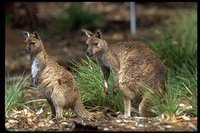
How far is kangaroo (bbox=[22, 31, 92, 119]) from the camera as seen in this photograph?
364 inches

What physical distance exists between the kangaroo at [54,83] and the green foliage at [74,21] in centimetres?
992

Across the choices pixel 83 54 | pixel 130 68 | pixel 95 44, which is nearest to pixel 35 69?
pixel 95 44

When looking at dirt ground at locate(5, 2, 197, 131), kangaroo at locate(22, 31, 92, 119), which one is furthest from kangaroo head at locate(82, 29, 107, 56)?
dirt ground at locate(5, 2, 197, 131)

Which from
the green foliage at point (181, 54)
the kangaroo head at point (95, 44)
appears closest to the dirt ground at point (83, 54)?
the green foliage at point (181, 54)

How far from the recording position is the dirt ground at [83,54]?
27.8 feet

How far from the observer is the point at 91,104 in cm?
1024

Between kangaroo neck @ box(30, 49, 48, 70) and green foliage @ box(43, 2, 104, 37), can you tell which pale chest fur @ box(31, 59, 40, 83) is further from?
green foliage @ box(43, 2, 104, 37)

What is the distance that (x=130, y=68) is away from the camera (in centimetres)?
941

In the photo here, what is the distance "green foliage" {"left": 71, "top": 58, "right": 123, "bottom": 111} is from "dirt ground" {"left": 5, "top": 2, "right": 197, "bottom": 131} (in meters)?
0.20

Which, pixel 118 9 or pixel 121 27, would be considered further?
pixel 118 9

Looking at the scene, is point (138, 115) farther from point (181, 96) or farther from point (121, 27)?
point (121, 27)

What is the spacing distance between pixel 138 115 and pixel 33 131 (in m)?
1.85
